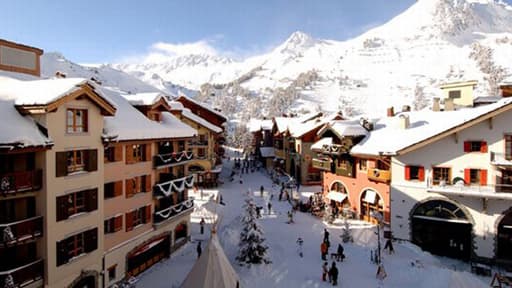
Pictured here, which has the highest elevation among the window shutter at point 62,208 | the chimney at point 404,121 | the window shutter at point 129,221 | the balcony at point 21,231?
the chimney at point 404,121

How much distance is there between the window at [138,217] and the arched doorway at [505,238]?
24310 mm

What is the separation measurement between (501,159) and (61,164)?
89.2ft

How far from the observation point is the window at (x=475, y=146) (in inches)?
1019

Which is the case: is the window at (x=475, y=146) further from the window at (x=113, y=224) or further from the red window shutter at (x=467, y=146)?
the window at (x=113, y=224)

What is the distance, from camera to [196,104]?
53.7 meters

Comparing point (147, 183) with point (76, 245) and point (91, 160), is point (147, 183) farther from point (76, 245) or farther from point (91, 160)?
point (76, 245)

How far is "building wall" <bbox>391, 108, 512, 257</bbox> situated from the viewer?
83.2 feet

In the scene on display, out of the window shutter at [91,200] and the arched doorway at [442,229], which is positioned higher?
the window shutter at [91,200]

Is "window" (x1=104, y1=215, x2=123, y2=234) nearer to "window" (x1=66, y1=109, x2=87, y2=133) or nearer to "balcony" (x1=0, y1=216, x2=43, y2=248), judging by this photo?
"balcony" (x1=0, y1=216, x2=43, y2=248)

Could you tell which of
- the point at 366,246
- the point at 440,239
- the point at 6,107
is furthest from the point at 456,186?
the point at 6,107

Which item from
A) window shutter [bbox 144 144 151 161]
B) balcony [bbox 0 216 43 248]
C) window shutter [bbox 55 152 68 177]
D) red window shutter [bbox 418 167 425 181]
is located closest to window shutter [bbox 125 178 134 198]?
window shutter [bbox 144 144 151 161]

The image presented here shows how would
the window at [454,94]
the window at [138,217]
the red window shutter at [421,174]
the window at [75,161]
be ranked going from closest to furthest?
the window at [75,161] < the window at [138,217] < the red window shutter at [421,174] < the window at [454,94]

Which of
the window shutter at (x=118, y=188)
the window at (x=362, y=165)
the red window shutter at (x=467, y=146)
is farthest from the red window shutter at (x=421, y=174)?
the window shutter at (x=118, y=188)

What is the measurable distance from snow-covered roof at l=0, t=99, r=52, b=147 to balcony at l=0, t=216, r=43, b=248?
3161mm
